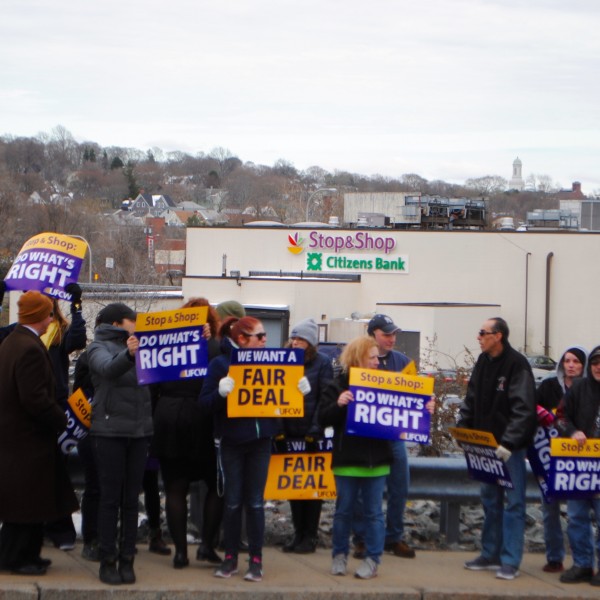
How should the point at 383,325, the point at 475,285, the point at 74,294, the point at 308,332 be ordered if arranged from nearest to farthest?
the point at 308,332
the point at 383,325
the point at 74,294
the point at 475,285

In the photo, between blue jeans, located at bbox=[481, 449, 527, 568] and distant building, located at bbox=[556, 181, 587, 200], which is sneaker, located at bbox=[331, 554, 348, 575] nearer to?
blue jeans, located at bbox=[481, 449, 527, 568]

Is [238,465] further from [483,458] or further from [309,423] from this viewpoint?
[483,458]

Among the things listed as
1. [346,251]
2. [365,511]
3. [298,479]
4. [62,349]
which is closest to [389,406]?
[365,511]

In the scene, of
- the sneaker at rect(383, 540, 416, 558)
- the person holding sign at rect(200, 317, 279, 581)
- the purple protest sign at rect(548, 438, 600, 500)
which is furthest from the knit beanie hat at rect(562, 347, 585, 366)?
the person holding sign at rect(200, 317, 279, 581)

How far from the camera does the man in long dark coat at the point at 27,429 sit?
24.7 ft

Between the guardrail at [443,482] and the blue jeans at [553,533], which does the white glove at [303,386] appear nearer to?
the guardrail at [443,482]

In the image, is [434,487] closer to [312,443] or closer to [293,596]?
[312,443]

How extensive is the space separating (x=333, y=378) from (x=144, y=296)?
3679cm

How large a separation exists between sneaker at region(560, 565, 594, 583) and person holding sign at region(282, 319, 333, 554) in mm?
2098

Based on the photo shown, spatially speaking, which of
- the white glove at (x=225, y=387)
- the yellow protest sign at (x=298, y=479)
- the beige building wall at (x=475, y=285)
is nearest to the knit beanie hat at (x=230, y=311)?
the white glove at (x=225, y=387)

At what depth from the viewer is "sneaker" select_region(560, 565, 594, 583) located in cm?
826

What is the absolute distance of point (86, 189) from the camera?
17750cm

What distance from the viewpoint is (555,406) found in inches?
338

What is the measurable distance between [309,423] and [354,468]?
0.88m
